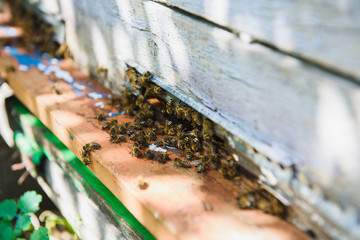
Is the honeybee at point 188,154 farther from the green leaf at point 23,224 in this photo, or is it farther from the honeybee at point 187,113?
the green leaf at point 23,224

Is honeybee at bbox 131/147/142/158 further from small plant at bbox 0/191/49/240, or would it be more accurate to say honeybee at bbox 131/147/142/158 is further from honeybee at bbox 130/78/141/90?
small plant at bbox 0/191/49/240

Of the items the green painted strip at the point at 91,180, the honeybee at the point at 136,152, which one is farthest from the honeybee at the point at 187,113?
the green painted strip at the point at 91,180

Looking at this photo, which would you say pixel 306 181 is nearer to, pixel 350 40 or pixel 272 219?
pixel 272 219

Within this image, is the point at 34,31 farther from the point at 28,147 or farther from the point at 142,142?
the point at 142,142

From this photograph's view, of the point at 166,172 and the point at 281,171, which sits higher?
the point at 281,171

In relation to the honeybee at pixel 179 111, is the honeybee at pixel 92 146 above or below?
below

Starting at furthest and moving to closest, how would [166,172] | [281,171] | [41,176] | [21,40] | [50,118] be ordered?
[21,40]
[41,176]
[50,118]
[166,172]
[281,171]

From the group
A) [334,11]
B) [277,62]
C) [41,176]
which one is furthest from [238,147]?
[41,176]

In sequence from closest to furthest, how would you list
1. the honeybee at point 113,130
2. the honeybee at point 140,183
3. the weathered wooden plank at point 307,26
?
the weathered wooden plank at point 307,26
the honeybee at point 140,183
the honeybee at point 113,130

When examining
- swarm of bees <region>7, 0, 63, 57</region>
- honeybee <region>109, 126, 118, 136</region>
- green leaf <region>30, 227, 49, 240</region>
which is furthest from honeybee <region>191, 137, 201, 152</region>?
swarm of bees <region>7, 0, 63, 57</region>
